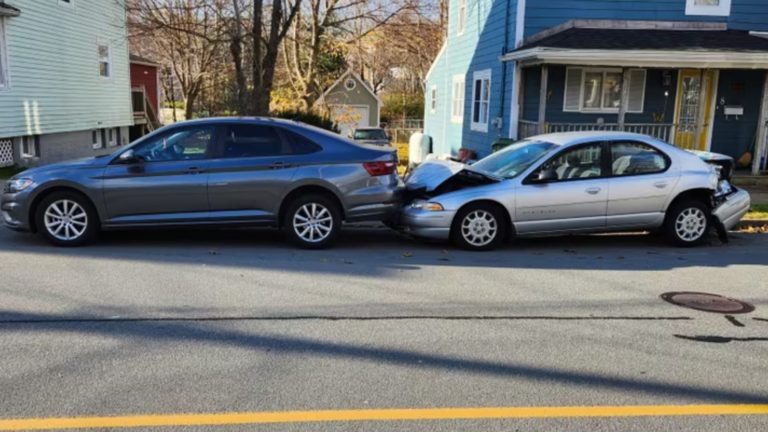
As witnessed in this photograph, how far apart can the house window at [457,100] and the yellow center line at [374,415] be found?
59.1ft

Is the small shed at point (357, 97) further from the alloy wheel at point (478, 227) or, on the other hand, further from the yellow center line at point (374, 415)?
the yellow center line at point (374, 415)

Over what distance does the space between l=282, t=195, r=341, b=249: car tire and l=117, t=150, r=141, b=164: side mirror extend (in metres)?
1.96

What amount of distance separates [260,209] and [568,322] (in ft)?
13.9

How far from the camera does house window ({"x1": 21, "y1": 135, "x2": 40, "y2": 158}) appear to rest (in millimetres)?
18391

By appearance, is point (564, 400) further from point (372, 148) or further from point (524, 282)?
point (372, 148)

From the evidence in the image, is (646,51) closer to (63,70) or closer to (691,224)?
(691,224)

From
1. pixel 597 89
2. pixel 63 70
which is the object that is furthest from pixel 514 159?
pixel 63 70

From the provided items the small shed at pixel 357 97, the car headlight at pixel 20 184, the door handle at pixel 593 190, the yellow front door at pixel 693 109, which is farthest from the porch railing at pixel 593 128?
the small shed at pixel 357 97

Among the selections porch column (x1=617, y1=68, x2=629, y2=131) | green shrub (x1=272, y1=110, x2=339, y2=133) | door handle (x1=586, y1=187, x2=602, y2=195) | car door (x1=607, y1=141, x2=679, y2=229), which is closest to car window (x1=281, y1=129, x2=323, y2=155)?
door handle (x1=586, y1=187, x2=602, y2=195)

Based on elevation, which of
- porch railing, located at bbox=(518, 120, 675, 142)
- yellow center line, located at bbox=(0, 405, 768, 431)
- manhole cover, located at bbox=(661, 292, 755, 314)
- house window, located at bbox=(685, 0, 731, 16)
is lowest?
yellow center line, located at bbox=(0, 405, 768, 431)

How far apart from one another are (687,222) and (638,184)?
0.91 m

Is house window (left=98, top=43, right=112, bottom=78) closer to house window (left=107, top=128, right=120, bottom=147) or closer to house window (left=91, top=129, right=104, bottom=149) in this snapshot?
house window (left=91, top=129, right=104, bottom=149)

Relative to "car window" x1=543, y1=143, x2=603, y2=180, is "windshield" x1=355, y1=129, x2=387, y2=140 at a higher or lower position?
lower

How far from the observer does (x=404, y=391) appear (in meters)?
3.99
